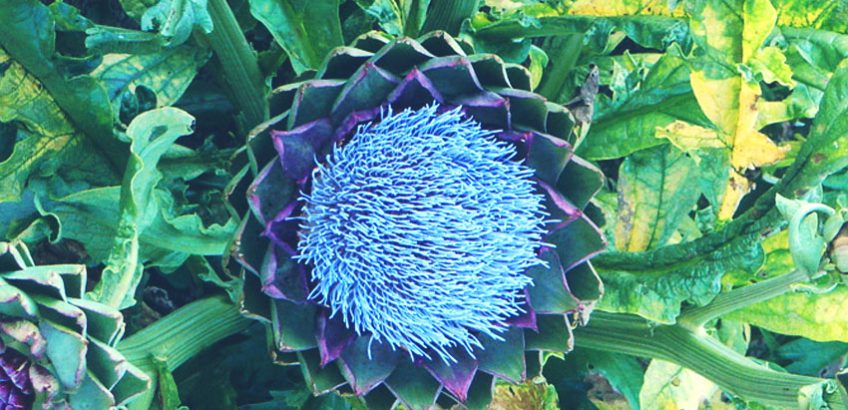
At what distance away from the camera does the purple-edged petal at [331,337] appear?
1.00 m

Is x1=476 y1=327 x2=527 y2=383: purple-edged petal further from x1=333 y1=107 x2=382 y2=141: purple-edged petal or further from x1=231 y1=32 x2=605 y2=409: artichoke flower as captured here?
x1=333 y1=107 x2=382 y2=141: purple-edged petal

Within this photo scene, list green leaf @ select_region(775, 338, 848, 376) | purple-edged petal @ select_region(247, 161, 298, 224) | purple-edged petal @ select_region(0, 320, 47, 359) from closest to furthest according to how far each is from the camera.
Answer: purple-edged petal @ select_region(0, 320, 47, 359) < purple-edged petal @ select_region(247, 161, 298, 224) < green leaf @ select_region(775, 338, 848, 376)

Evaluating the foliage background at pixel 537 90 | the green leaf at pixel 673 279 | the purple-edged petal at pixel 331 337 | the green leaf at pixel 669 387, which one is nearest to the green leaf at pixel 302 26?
the foliage background at pixel 537 90

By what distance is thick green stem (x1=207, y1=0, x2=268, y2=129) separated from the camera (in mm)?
1165

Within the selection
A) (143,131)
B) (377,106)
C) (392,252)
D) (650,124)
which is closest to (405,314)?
(392,252)

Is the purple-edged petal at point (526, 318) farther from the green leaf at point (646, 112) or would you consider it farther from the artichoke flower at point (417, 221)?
the green leaf at point (646, 112)

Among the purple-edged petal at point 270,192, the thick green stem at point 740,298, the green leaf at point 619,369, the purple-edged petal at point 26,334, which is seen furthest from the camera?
the green leaf at point 619,369

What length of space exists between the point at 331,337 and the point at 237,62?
0.37 metres

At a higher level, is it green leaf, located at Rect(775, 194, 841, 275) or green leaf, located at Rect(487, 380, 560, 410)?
green leaf, located at Rect(775, 194, 841, 275)

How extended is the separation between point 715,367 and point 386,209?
41 cm

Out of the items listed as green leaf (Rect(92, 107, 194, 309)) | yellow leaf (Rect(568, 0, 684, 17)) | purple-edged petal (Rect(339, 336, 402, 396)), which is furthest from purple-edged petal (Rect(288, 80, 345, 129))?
yellow leaf (Rect(568, 0, 684, 17))

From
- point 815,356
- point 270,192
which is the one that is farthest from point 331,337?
point 815,356

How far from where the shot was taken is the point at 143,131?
0.99m

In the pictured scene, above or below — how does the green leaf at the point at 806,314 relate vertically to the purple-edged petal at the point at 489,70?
below
